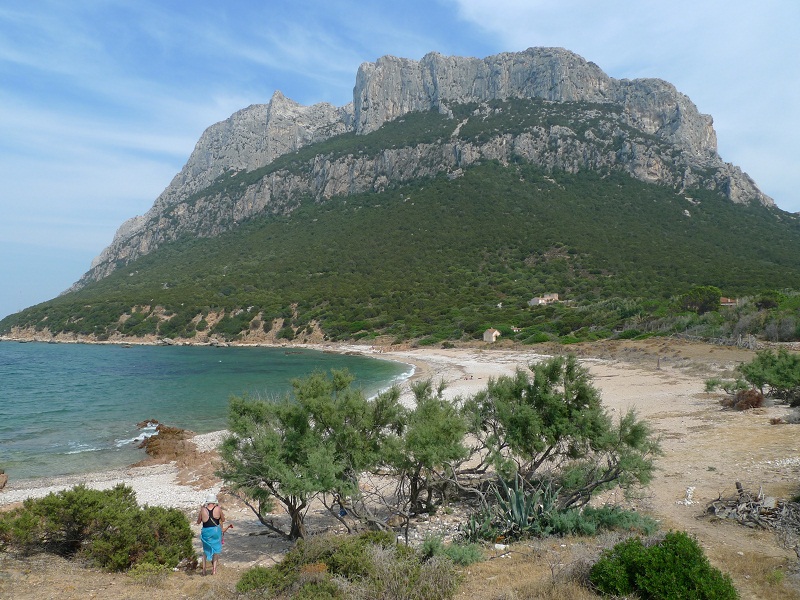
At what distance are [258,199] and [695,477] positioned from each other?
11336 cm

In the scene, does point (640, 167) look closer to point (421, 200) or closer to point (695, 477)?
point (421, 200)

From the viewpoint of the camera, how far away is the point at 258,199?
367ft

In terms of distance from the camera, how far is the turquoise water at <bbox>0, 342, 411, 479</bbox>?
699 inches

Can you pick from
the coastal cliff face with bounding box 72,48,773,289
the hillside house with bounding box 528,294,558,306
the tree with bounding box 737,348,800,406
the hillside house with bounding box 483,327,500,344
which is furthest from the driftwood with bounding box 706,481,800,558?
the coastal cliff face with bounding box 72,48,773,289

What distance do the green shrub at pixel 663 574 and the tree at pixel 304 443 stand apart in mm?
3842

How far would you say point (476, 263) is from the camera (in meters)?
79.5

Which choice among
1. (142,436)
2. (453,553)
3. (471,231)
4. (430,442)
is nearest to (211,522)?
(430,442)

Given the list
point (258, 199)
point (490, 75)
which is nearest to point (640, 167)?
point (490, 75)

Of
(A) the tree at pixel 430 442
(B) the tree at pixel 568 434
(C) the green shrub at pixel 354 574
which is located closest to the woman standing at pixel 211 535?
(C) the green shrub at pixel 354 574

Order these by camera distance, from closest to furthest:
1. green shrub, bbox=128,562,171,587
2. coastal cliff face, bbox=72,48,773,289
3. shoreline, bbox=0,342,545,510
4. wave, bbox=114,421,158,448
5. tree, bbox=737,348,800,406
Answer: green shrub, bbox=128,562,171,587
shoreline, bbox=0,342,545,510
tree, bbox=737,348,800,406
wave, bbox=114,421,158,448
coastal cliff face, bbox=72,48,773,289

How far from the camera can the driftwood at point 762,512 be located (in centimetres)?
675

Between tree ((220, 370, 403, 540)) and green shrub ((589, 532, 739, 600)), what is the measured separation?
12.6ft

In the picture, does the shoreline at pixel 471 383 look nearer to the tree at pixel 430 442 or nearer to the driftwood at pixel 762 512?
the tree at pixel 430 442

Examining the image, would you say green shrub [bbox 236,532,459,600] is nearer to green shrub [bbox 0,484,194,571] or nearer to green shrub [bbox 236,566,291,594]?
green shrub [bbox 236,566,291,594]
